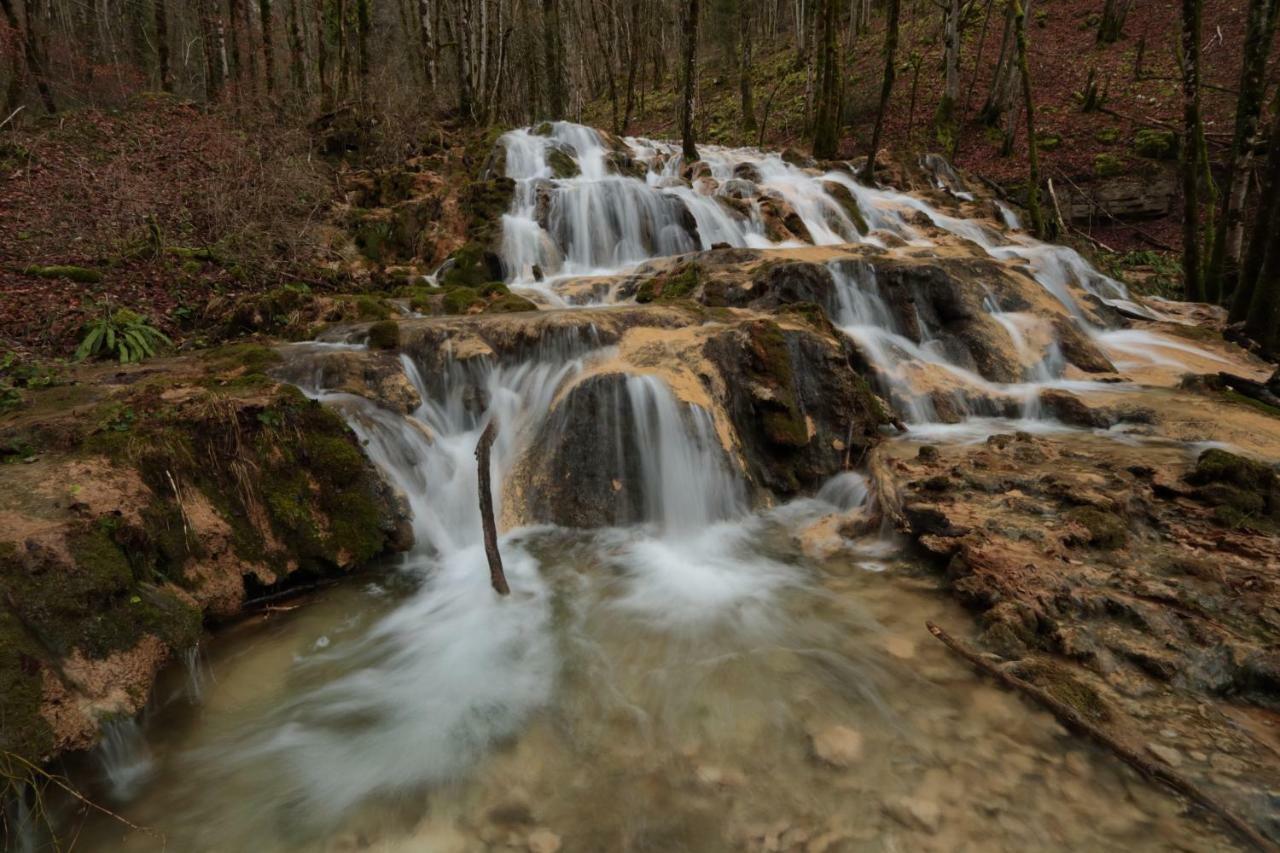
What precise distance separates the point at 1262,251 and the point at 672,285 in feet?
28.4

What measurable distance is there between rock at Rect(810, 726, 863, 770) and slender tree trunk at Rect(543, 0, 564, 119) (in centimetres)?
2127

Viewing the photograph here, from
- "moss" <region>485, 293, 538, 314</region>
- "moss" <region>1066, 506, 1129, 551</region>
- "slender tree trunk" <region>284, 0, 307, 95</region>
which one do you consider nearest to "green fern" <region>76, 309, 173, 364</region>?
"moss" <region>485, 293, 538, 314</region>

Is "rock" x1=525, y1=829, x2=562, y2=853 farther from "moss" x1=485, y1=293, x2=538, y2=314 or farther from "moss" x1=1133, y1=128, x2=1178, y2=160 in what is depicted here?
"moss" x1=1133, y1=128, x2=1178, y2=160

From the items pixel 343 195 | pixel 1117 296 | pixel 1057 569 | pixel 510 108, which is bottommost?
pixel 1057 569

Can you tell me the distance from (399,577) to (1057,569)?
16.7 feet

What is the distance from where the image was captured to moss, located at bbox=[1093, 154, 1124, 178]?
17.2 meters

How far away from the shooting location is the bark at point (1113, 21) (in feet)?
77.5

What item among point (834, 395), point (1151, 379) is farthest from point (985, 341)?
point (834, 395)

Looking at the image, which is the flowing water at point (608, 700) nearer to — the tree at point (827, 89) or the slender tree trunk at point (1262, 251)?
the slender tree trunk at point (1262, 251)

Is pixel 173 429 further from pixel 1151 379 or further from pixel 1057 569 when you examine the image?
pixel 1151 379

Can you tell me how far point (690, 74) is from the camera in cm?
1562

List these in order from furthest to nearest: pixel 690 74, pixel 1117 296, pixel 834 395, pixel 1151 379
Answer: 1. pixel 690 74
2. pixel 1117 296
3. pixel 1151 379
4. pixel 834 395

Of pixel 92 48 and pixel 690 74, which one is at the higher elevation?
pixel 92 48

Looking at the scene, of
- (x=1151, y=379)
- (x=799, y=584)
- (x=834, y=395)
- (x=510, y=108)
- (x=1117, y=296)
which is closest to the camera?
(x=799, y=584)
